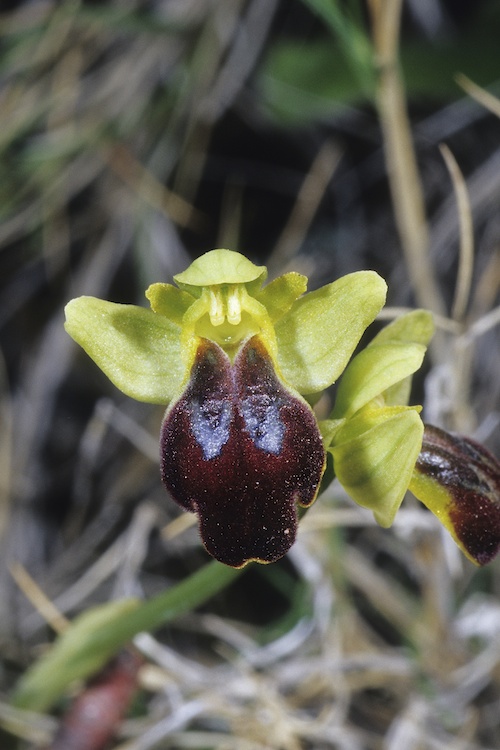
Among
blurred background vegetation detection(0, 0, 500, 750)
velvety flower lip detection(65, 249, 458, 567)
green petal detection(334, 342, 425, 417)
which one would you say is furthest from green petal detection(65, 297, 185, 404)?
blurred background vegetation detection(0, 0, 500, 750)

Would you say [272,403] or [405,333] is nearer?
[272,403]

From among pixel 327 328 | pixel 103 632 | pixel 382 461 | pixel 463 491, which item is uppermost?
pixel 327 328

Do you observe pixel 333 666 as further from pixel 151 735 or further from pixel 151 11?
pixel 151 11

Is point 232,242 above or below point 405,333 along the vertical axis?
below

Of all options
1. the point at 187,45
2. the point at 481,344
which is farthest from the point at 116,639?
the point at 187,45

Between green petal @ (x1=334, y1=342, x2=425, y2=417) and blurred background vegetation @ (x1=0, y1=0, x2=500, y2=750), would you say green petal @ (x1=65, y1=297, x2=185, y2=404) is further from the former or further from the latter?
blurred background vegetation @ (x1=0, y1=0, x2=500, y2=750)

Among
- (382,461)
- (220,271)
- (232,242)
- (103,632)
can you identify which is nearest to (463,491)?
(382,461)

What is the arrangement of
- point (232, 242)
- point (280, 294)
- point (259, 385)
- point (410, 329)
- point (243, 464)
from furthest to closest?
point (232, 242) < point (410, 329) < point (280, 294) < point (259, 385) < point (243, 464)

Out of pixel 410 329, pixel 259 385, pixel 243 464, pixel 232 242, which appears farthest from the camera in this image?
pixel 232 242

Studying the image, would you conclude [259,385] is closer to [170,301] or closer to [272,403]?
[272,403]
